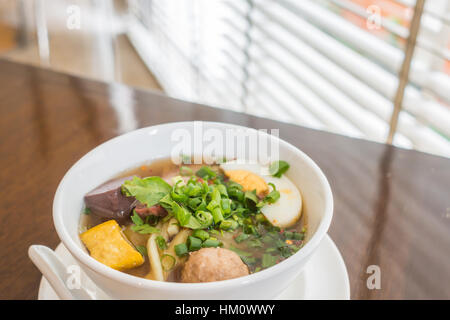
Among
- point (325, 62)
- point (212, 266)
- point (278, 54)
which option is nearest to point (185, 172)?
point (212, 266)

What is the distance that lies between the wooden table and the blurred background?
0.35m

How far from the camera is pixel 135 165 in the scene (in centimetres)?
81

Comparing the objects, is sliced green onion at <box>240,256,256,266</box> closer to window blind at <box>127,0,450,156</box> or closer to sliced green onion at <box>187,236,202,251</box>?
sliced green onion at <box>187,236,202,251</box>

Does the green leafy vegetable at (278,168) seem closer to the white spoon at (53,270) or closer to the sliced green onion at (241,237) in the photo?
the sliced green onion at (241,237)

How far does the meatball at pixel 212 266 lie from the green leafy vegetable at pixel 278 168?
0.65 feet

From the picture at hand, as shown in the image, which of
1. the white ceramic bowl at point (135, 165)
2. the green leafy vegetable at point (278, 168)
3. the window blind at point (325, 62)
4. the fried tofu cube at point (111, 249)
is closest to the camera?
the white ceramic bowl at point (135, 165)

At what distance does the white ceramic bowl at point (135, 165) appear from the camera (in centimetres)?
51

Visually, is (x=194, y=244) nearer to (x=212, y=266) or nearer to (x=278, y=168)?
(x=212, y=266)

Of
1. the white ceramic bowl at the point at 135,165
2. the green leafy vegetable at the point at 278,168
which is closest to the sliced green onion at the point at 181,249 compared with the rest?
the white ceramic bowl at the point at 135,165

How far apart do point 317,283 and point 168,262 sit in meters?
0.23

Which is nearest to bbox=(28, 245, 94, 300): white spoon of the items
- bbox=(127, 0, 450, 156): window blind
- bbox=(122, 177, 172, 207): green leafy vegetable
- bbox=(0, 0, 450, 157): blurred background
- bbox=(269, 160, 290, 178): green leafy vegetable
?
bbox=(122, 177, 172, 207): green leafy vegetable

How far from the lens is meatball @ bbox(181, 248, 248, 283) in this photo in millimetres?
574
